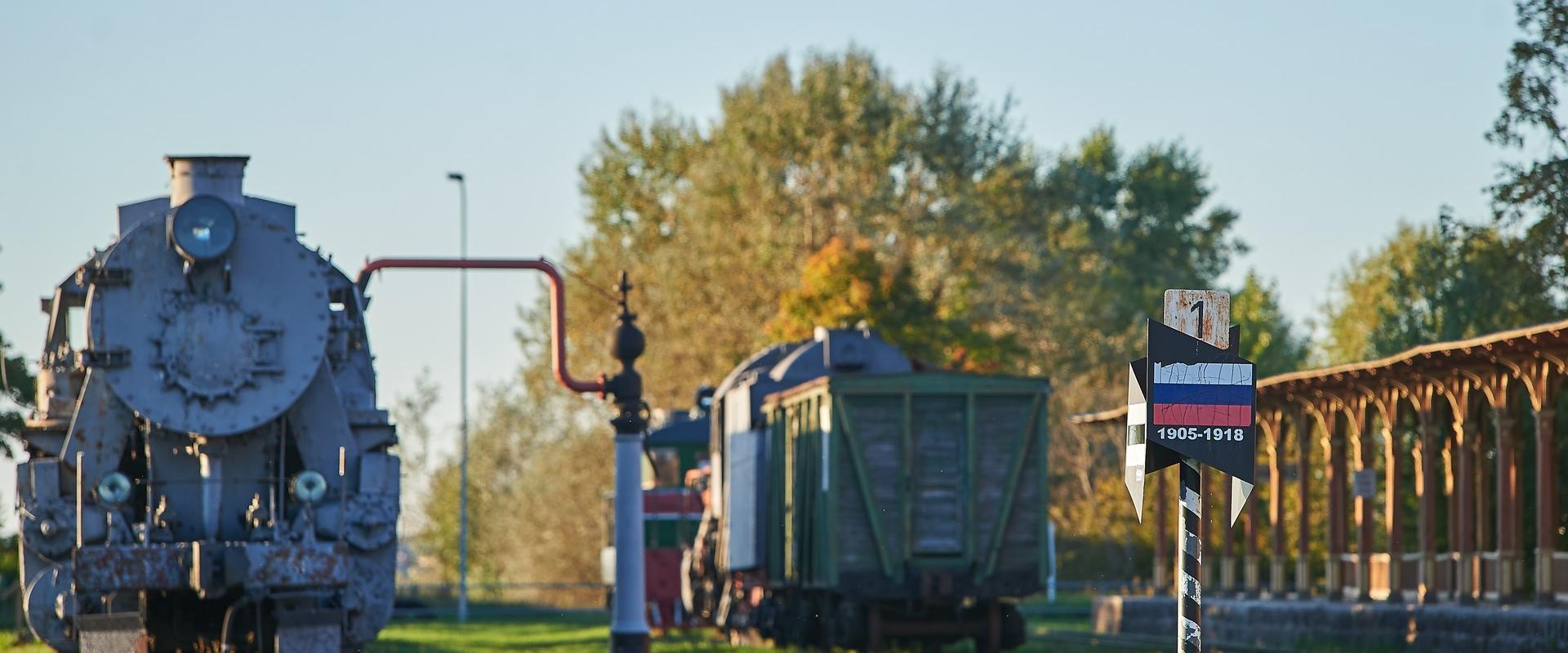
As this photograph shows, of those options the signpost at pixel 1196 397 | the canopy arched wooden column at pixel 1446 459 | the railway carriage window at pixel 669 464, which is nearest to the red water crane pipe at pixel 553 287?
the canopy arched wooden column at pixel 1446 459

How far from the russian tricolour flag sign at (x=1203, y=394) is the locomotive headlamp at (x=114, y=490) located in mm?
9300

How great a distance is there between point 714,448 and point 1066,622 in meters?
11.2

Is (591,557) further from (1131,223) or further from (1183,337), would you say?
(1183,337)

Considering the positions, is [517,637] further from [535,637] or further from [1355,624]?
[1355,624]

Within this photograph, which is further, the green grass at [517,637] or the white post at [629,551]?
the green grass at [517,637]

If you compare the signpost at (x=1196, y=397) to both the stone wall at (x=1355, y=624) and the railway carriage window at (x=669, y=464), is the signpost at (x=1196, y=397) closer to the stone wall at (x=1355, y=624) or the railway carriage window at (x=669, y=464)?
the stone wall at (x=1355, y=624)

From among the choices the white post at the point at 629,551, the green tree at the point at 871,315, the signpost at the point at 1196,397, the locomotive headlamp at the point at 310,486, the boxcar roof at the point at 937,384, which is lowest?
the white post at the point at 629,551

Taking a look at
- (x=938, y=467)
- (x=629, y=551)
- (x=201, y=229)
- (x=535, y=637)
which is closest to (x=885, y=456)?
(x=938, y=467)

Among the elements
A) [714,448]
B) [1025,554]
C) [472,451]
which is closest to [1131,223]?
[472,451]

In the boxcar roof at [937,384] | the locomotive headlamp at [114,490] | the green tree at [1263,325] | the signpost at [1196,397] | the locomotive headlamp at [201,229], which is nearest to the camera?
the signpost at [1196,397]

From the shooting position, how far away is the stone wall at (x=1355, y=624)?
22812mm

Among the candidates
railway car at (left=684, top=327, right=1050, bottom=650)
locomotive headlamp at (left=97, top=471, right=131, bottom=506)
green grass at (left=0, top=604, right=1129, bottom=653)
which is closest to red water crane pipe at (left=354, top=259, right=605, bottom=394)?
railway car at (left=684, top=327, right=1050, bottom=650)

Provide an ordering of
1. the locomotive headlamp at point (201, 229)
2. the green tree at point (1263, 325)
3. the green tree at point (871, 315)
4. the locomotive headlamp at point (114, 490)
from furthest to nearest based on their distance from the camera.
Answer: the green tree at point (1263, 325) < the green tree at point (871, 315) < the locomotive headlamp at point (201, 229) < the locomotive headlamp at point (114, 490)

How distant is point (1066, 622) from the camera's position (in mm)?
43719
